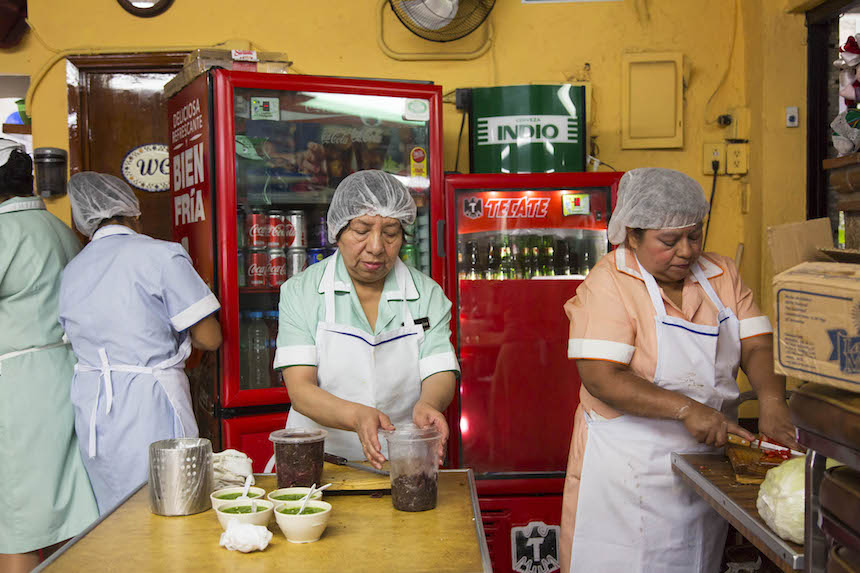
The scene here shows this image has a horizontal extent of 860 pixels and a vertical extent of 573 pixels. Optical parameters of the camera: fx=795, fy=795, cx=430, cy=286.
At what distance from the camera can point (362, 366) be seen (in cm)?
257

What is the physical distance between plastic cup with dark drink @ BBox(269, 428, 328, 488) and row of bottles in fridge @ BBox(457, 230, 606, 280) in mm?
2109

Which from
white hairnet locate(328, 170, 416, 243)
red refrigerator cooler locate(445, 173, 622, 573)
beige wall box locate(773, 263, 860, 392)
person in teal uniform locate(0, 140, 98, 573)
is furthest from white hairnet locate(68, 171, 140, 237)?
beige wall box locate(773, 263, 860, 392)

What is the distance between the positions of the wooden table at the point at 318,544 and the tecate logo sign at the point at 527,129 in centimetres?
245

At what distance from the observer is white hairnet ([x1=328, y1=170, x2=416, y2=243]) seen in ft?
8.06

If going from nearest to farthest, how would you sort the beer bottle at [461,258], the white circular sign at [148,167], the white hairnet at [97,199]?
→ the white hairnet at [97,199] → the beer bottle at [461,258] → the white circular sign at [148,167]

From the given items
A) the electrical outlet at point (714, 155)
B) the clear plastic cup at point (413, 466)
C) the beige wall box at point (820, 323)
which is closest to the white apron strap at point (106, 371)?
the clear plastic cup at point (413, 466)

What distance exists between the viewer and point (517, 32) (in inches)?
184

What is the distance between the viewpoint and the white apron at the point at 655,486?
2426 millimetres

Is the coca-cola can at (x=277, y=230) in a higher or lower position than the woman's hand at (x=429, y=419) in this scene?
higher

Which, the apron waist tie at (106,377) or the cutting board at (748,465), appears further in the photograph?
the apron waist tie at (106,377)

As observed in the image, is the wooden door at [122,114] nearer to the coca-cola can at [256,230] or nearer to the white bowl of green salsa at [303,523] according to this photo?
the coca-cola can at [256,230]

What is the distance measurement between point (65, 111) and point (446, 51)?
2239 millimetres

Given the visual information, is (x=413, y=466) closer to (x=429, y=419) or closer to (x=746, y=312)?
(x=429, y=419)

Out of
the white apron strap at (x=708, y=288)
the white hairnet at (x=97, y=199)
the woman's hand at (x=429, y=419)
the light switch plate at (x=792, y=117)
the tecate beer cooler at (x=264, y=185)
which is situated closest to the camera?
the woman's hand at (x=429, y=419)
